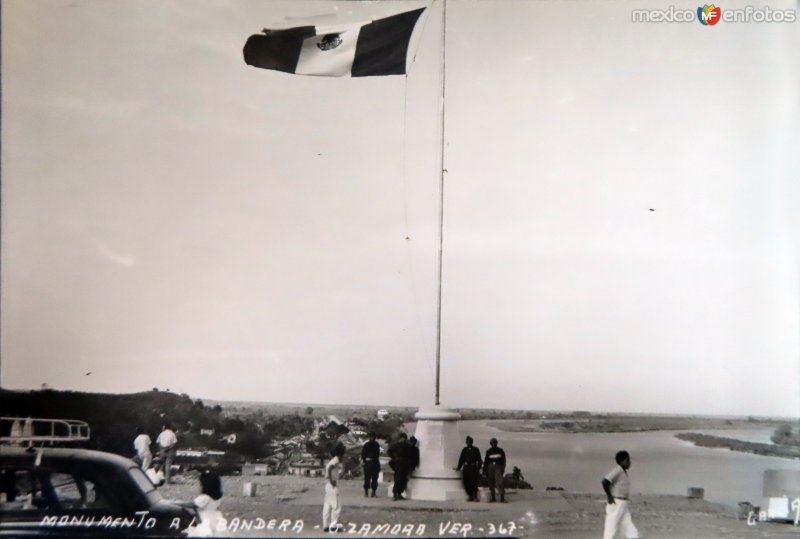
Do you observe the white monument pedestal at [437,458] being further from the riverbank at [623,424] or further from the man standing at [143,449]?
the man standing at [143,449]

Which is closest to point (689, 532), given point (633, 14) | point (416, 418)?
point (416, 418)

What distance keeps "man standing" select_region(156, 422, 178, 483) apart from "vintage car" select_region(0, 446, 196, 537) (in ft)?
5.56


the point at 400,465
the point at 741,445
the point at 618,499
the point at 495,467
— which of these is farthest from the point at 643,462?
the point at 400,465

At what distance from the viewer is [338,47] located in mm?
8438

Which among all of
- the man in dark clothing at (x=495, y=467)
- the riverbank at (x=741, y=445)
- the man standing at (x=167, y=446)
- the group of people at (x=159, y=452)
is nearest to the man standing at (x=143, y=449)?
the group of people at (x=159, y=452)

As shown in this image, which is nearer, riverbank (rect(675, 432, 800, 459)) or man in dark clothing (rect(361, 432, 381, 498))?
man in dark clothing (rect(361, 432, 381, 498))

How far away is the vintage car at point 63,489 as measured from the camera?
239 inches

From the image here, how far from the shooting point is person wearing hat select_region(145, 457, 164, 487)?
800 cm

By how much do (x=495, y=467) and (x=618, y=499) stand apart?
1.38 meters

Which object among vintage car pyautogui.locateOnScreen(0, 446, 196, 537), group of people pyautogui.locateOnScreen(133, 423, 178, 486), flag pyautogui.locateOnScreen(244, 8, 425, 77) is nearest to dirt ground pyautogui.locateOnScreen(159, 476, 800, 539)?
group of people pyautogui.locateOnScreen(133, 423, 178, 486)

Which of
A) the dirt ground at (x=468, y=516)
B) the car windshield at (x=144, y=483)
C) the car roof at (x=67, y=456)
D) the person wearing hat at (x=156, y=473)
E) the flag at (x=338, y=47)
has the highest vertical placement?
the flag at (x=338, y=47)

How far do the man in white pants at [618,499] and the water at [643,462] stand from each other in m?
0.93

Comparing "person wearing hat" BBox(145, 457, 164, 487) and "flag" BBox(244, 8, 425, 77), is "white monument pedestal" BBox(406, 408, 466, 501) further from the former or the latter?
"flag" BBox(244, 8, 425, 77)

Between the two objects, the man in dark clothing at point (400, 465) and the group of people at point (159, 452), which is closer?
the man in dark clothing at point (400, 465)
